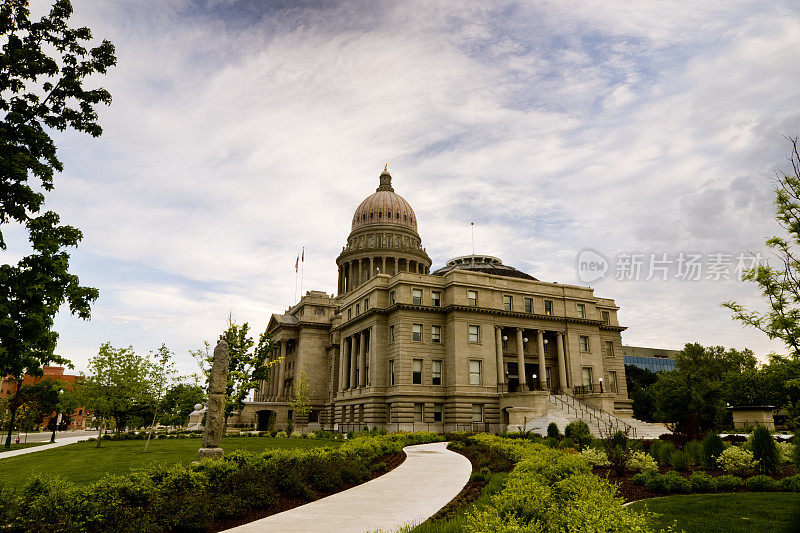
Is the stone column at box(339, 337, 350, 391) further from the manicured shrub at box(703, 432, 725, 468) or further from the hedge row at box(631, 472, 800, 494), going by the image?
the hedge row at box(631, 472, 800, 494)

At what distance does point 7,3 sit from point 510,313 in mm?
50524

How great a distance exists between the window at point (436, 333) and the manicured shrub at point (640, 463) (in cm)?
3637

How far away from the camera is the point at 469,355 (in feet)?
174

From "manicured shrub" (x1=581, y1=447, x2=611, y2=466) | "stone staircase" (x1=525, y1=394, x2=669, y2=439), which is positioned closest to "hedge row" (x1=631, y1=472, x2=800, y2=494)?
"manicured shrub" (x1=581, y1=447, x2=611, y2=466)

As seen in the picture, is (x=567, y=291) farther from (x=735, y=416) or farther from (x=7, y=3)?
(x=7, y=3)

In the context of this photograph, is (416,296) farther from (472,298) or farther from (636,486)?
(636,486)

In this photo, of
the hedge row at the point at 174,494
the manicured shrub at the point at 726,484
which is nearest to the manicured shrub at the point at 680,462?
the manicured shrub at the point at 726,484

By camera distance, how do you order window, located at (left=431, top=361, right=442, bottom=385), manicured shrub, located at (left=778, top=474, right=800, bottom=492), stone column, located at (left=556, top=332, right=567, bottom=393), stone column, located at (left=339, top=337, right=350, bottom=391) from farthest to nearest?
stone column, located at (left=339, top=337, right=350, bottom=391), stone column, located at (left=556, top=332, right=567, bottom=393), window, located at (left=431, top=361, right=442, bottom=385), manicured shrub, located at (left=778, top=474, right=800, bottom=492)

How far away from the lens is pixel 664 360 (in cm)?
16088

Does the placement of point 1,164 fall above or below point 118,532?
above

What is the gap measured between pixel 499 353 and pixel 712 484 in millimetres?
39939

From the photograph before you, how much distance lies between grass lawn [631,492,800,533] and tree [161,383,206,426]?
35427mm

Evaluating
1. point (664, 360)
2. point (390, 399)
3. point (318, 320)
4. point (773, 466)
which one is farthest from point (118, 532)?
point (664, 360)

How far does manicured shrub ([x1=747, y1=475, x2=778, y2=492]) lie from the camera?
14617mm
